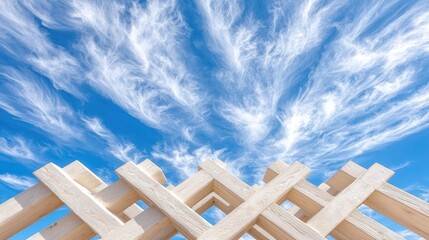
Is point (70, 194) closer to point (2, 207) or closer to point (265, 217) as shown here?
point (2, 207)

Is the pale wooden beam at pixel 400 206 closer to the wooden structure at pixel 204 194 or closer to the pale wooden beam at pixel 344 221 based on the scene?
the wooden structure at pixel 204 194

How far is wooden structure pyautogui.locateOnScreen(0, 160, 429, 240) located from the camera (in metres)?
1.56

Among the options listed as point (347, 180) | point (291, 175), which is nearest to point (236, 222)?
point (291, 175)

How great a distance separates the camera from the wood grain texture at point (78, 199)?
159 cm

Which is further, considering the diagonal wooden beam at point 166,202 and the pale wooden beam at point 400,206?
the pale wooden beam at point 400,206

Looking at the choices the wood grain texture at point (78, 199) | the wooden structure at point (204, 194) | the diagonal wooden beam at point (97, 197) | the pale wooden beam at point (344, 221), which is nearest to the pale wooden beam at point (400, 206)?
the wooden structure at point (204, 194)

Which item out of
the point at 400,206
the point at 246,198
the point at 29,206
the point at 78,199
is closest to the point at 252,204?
the point at 246,198

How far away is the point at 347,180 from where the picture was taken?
1808 mm

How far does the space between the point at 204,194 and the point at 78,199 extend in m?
0.62

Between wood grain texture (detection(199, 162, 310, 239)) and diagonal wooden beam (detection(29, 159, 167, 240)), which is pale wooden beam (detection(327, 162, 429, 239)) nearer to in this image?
wood grain texture (detection(199, 162, 310, 239))

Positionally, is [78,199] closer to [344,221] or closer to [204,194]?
[204,194]

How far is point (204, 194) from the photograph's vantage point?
180 cm

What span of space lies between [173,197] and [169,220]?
0.11 metres

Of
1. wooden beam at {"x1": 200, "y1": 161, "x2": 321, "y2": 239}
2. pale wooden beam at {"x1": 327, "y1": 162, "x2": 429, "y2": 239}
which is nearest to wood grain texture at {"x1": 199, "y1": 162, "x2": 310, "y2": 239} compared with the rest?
wooden beam at {"x1": 200, "y1": 161, "x2": 321, "y2": 239}
